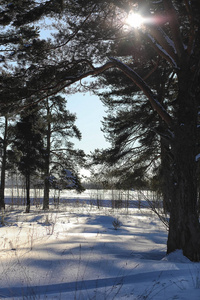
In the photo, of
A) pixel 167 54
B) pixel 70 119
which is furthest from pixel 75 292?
pixel 70 119

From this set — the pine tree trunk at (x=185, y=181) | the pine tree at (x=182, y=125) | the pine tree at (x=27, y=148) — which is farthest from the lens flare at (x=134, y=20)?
the pine tree at (x=27, y=148)

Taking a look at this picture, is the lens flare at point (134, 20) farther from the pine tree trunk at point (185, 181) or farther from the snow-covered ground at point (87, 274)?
the snow-covered ground at point (87, 274)

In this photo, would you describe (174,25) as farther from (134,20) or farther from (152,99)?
(152,99)

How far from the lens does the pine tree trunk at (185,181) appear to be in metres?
4.08

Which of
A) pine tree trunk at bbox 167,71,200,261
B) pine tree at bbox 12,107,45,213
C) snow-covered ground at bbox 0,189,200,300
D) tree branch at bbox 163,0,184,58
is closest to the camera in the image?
snow-covered ground at bbox 0,189,200,300

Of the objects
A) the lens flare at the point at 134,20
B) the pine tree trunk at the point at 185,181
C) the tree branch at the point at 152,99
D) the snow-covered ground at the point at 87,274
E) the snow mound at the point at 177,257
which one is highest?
the lens flare at the point at 134,20

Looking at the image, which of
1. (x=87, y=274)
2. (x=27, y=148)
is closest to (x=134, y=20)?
(x=87, y=274)

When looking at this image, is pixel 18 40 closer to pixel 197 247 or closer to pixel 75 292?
pixel 75 292

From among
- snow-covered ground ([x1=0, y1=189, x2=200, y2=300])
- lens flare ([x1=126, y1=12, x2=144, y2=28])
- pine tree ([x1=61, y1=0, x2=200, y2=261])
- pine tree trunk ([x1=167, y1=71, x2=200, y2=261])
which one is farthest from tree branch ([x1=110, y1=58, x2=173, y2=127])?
snow-covered ground ([x1=0, y1=189, x2=200, y2=300])

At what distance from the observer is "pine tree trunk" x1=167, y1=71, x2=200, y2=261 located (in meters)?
4.08

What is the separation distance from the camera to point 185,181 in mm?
4242

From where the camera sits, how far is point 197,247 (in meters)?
4.00

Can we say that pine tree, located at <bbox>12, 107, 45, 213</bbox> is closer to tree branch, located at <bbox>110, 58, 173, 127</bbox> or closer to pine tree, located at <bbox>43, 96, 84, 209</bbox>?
pine tree, located at <bbox>43, 96, 84, 209</bbox>

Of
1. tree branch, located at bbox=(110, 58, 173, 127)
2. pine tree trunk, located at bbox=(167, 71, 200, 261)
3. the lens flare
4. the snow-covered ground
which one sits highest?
the lens flare
